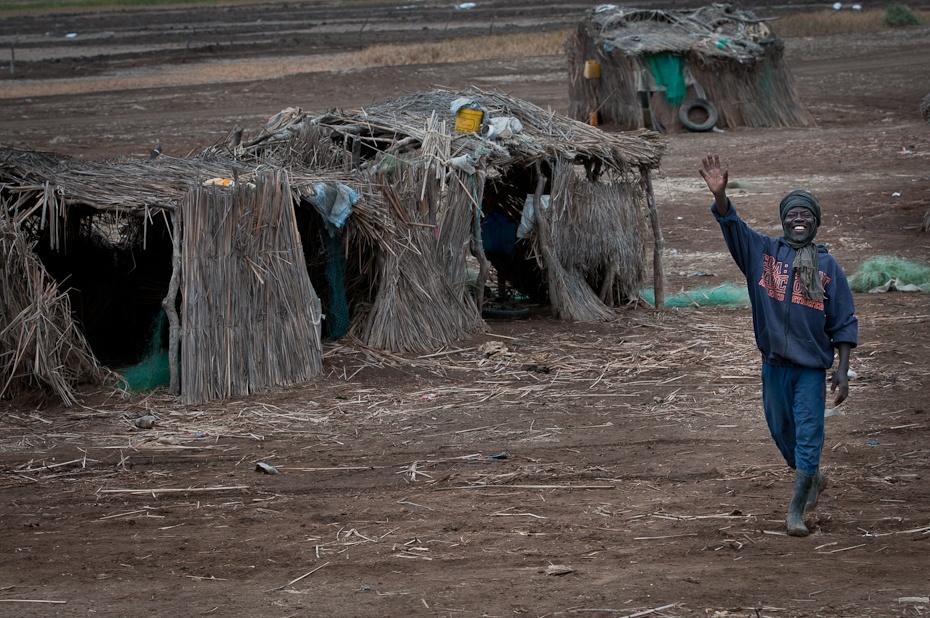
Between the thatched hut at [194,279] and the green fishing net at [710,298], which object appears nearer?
the thatched hut at [194,279]

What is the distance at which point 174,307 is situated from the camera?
27.4 feet

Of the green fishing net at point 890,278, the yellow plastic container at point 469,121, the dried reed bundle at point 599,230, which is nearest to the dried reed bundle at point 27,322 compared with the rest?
the yellow plastic container at point 469,121

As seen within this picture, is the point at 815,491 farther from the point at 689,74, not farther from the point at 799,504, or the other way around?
the point at 689,74

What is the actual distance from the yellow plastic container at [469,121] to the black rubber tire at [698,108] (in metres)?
12.6

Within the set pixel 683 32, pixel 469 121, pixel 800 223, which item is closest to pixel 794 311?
pixel 800 223

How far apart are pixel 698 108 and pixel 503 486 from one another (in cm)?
1735

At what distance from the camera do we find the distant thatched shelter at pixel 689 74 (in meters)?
22.0

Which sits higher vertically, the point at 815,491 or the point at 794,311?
the point at 794,311

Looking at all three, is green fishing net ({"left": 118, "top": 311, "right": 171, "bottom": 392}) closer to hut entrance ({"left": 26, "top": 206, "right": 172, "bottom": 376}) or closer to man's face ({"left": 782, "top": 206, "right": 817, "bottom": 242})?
hut entrance ({"left": 26, "top": 206, "right": 172, "bottom": 376})

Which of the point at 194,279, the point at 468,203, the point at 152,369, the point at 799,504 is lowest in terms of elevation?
the point at 799,504

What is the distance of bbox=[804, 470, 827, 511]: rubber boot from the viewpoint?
18.3 ft

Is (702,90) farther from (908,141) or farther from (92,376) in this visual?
(92,376)

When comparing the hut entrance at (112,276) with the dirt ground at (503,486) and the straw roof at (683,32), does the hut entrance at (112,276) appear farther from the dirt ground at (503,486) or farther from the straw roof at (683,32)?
the straw roof at (683,32)

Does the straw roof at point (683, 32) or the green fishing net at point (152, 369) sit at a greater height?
the straw roof at point (683, 32)
